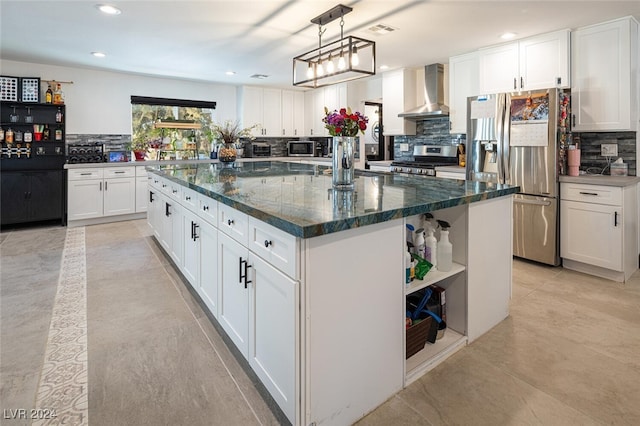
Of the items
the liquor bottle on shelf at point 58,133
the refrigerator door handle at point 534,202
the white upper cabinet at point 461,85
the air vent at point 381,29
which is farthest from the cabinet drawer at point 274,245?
the liquor bottle on shelf at point 58,133

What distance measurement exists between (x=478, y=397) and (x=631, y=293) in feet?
7.01

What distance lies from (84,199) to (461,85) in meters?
5.33

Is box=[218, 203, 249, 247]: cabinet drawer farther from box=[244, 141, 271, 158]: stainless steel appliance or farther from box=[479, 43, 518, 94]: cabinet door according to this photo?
box=[244, 141, 271, 158]: stainless steel appliance

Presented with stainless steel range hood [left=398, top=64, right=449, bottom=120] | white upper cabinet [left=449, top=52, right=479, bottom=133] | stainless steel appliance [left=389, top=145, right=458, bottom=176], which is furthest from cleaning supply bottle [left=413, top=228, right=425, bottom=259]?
stainless steel range hood [left=398, top=64, right=449, bottom=120]

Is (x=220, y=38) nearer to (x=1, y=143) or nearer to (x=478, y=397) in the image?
(x=1, y=143)

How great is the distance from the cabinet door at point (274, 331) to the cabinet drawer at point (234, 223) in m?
0.14

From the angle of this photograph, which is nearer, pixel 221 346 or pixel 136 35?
pixel 221 346

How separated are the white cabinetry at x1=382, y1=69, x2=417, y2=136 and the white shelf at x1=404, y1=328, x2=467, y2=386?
4041 millimetres

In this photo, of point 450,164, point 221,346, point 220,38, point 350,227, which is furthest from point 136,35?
point 450,164

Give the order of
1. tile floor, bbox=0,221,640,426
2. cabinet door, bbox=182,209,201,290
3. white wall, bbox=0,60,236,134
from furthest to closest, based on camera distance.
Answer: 1. white wall, bbox=0,60,236,134
2. cabinet door, bbox=182,209,201,290
3. tile floor, bbox=0,221,640,426

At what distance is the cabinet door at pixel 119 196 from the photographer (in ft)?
18.1

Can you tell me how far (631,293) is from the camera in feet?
9.71

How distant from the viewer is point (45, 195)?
5219mm

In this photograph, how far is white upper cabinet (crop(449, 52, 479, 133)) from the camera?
15.0 ft
